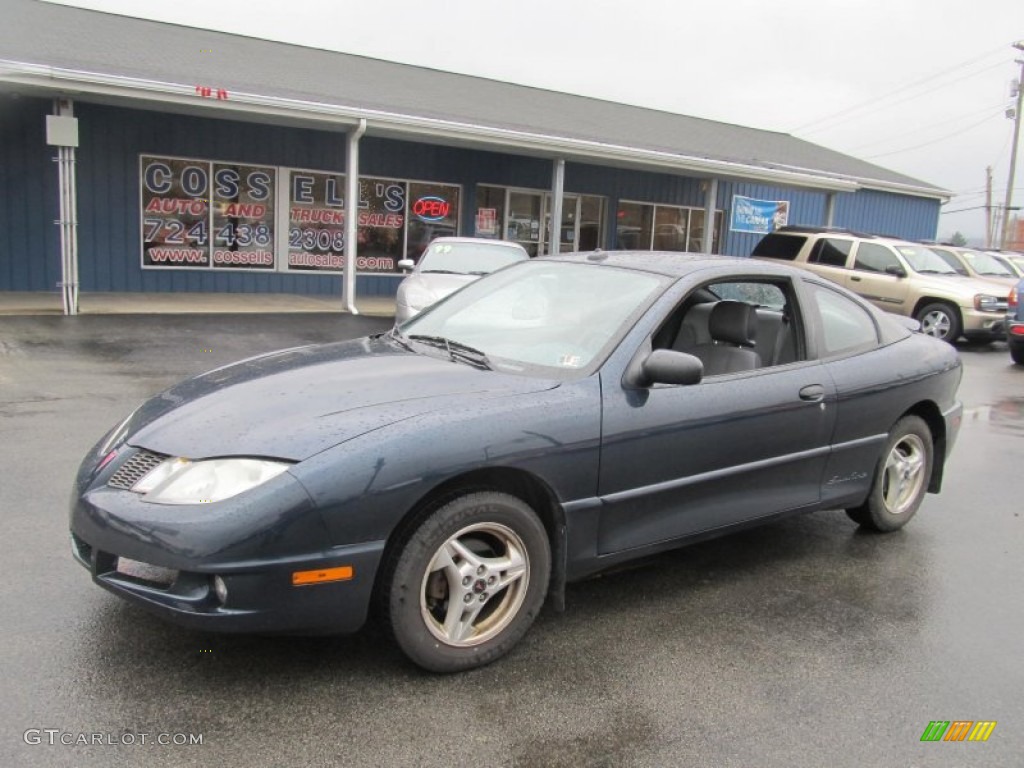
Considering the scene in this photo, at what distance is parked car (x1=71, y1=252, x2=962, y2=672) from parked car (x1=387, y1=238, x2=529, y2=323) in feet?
19.8

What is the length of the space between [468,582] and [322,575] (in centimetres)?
56

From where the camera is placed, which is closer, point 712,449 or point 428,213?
point 712,449

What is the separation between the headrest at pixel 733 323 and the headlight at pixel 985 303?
39.2 ft

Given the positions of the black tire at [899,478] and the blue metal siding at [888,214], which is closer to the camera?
the black tire at [899,478]

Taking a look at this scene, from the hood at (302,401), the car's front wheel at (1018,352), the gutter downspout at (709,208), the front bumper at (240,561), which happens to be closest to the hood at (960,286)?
the car's front wheel at (1018,352)

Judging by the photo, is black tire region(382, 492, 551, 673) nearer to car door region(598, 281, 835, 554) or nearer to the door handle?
car door region(598, 281, 835, 554)

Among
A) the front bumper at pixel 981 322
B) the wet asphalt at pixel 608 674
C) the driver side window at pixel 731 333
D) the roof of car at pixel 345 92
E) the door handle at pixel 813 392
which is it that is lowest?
the wet asphalt at pixel 608 674

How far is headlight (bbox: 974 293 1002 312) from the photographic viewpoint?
14.3m

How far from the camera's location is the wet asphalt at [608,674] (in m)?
2.67

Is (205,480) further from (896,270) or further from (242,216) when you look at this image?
(896,270)

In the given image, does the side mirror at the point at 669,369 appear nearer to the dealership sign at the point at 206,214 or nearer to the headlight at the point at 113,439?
the headlight at the point at 113,439

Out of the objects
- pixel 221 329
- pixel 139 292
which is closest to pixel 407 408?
pixel 221 329

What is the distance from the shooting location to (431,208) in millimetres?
18219

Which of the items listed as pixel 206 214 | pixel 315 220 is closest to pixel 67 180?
pixel 206 214
